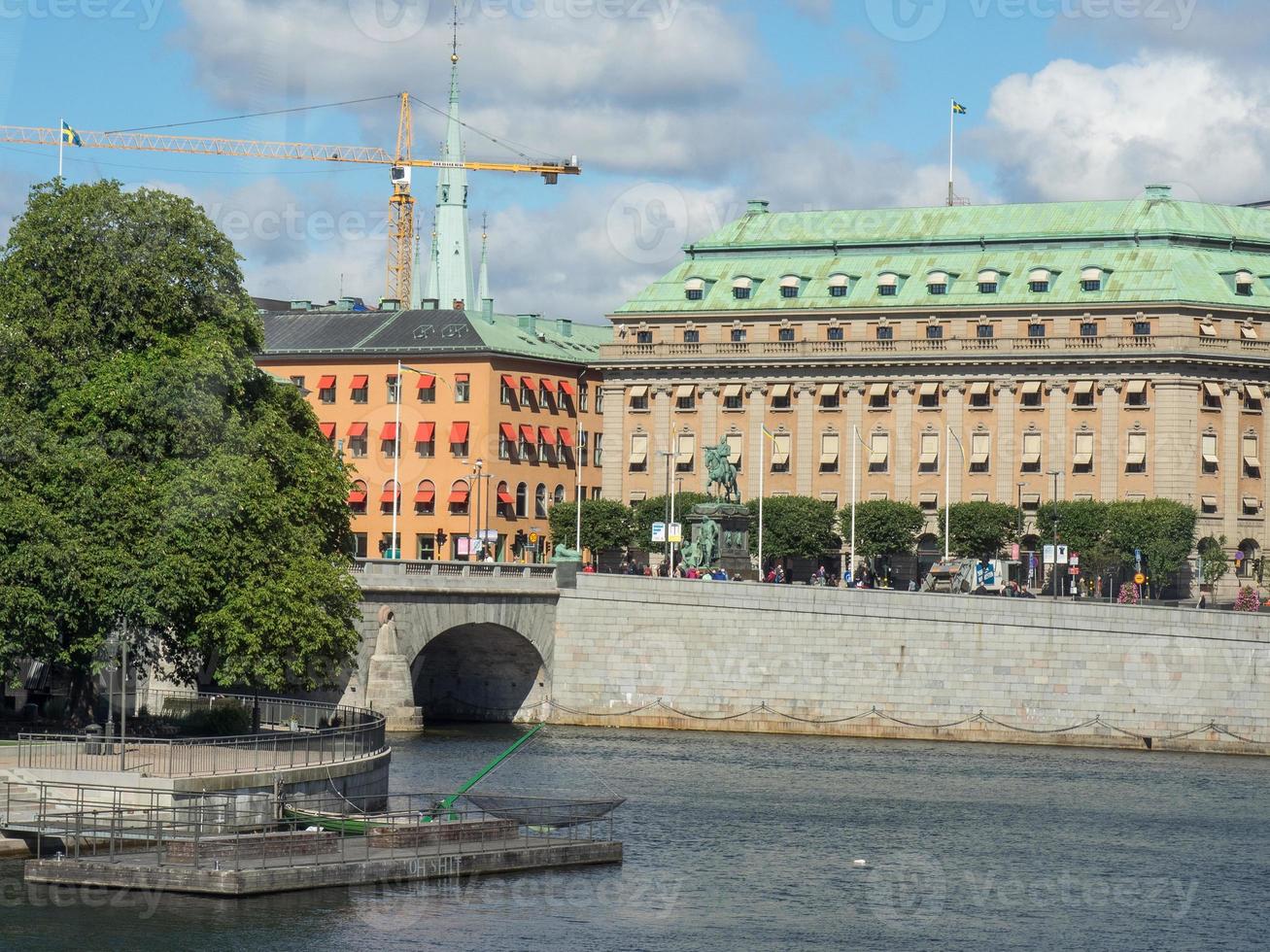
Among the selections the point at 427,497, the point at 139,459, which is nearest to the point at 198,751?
the point at 139,459

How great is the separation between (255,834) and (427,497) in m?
108

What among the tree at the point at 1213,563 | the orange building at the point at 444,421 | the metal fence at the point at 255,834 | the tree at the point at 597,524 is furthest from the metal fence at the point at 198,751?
the orange building at the point at 444,421

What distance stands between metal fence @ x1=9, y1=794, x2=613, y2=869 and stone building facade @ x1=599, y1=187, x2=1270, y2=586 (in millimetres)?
92275

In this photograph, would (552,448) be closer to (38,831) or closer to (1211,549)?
(1211,549)

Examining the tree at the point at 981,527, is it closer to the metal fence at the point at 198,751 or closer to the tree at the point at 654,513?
the tree at the point at 654,513

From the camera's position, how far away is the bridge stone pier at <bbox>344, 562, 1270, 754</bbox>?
106812 mm

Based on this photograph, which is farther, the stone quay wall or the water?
the stone quay wall

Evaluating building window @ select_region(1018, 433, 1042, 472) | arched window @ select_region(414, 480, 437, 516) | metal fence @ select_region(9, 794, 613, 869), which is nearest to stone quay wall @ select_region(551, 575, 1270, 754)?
metal fence @ select_region(9, 794, 613, 869)

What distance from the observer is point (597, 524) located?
16212 centimetres

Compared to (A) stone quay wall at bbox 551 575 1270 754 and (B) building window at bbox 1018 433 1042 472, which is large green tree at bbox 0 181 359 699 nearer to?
(A) stone quay wall at bbox 551 575 1270 754

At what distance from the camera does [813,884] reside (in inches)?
2699

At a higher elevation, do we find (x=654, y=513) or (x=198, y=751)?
(x=654, y=513)

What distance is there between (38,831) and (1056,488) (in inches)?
3931

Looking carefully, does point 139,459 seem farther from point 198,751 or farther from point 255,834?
point 255,834
